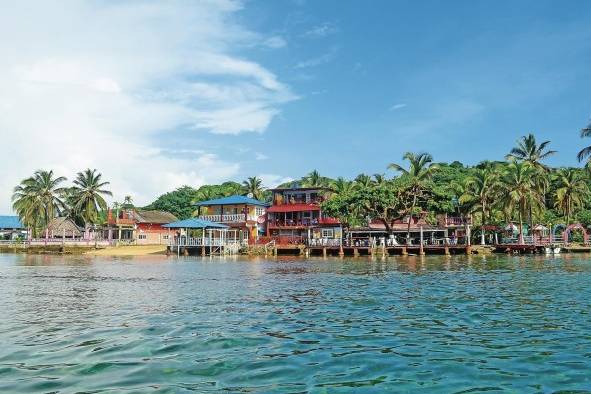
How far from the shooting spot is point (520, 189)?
54469 mm

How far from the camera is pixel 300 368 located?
7898mm

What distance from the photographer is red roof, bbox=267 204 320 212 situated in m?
65.2

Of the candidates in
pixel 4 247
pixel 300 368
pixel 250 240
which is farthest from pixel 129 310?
pixel 4 247

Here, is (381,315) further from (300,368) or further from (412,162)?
(412,162)

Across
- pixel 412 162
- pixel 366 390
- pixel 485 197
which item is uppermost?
pixel 412 162

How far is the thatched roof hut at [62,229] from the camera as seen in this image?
75250 mm

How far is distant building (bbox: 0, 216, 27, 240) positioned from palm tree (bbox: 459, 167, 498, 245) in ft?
237

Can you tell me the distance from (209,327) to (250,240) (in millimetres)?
53148

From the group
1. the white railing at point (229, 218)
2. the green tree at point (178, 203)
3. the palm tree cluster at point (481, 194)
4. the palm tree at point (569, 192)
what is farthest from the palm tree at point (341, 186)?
A: the green tree at point (178, 203)

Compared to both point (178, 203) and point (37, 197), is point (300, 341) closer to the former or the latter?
point (37, 197)

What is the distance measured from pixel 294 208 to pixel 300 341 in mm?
56251

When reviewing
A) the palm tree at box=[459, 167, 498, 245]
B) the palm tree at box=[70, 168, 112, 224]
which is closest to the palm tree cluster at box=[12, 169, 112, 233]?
the palm tree at box=[70, 168, 112, 224]

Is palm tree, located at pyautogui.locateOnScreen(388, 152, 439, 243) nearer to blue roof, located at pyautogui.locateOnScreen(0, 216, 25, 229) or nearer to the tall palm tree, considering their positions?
the tall palm tree

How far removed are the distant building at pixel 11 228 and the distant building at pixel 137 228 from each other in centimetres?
1902
